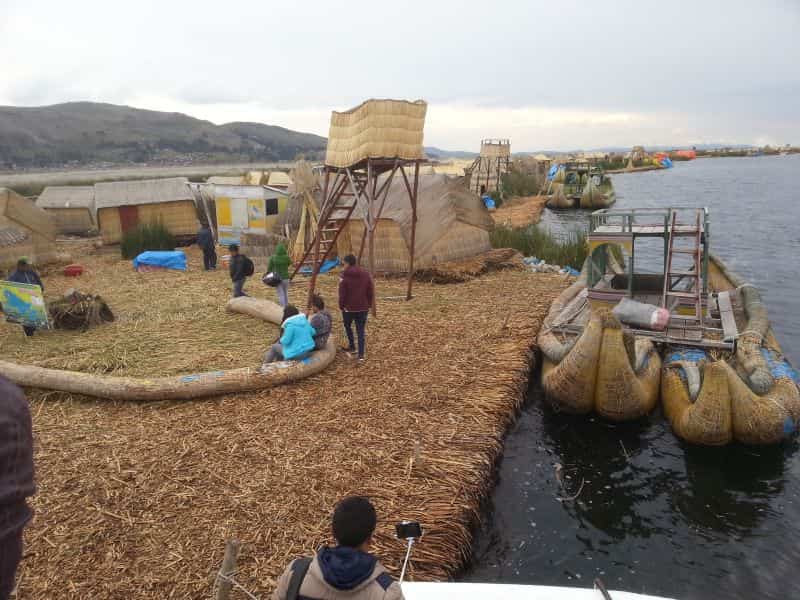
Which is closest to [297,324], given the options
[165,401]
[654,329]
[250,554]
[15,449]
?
[165,401]

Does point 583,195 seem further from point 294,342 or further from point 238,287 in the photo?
point 294,342

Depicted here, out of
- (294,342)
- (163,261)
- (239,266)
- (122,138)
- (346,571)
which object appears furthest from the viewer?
(122,138)

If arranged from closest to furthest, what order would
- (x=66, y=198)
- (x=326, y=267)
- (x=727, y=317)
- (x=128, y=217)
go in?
(x=727, y=317) → (x=326, y=267) → (x=128, y=217) → (x=66, y=198)

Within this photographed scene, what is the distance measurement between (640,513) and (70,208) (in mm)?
23925

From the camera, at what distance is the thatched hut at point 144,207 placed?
19422mm

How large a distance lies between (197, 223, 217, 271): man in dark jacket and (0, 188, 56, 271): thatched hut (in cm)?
474

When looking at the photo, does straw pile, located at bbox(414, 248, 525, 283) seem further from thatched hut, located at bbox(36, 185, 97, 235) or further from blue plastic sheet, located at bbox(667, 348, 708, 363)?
thatched hut, located at bbox(36, 185, 97, 235)

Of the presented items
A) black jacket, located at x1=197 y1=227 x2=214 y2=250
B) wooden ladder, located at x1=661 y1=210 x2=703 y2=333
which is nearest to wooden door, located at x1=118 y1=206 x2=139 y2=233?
black jacket, located at x1=197 y1=227 x2=214 y2=250

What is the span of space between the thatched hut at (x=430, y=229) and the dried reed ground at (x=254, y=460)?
17.2 ft

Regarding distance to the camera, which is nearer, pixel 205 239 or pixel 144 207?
pixel 205 239

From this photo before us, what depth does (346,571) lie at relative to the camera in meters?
2.40

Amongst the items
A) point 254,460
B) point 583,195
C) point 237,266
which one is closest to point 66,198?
point 237,266

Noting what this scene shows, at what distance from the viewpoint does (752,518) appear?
6.34 meters

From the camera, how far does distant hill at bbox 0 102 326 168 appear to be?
10390 cm
